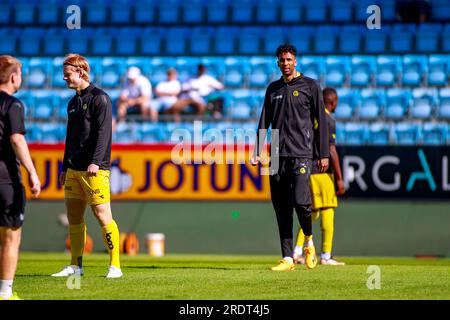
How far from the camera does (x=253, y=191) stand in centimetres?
1762

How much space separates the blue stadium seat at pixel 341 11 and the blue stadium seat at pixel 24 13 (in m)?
6.68

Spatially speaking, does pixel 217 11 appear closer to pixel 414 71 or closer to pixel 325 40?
pixel 325 40

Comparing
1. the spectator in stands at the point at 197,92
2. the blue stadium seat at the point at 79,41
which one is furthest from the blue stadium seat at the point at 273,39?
the blue stadium seat at the point at 79,41

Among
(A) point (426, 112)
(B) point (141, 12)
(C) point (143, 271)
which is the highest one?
(B) point (141, 12)

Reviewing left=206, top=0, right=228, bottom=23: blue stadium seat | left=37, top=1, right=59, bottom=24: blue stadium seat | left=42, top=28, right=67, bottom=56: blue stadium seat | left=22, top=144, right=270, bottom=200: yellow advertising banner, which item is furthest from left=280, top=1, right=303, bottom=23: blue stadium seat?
left=37, top=1, right=59, bottom=24: blue stadium seat

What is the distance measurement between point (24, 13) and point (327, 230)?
39.1 feet

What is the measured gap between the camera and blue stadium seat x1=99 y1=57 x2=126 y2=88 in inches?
787

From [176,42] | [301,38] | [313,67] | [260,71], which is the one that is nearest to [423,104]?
[313,67]

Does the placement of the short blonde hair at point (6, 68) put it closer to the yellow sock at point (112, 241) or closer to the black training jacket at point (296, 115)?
the yellow sock at point (112, 241)

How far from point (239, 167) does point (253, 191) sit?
0.49 m

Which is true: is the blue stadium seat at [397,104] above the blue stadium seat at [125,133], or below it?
above

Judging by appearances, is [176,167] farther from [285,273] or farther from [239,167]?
[285,273]

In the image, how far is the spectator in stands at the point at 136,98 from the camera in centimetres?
1859
